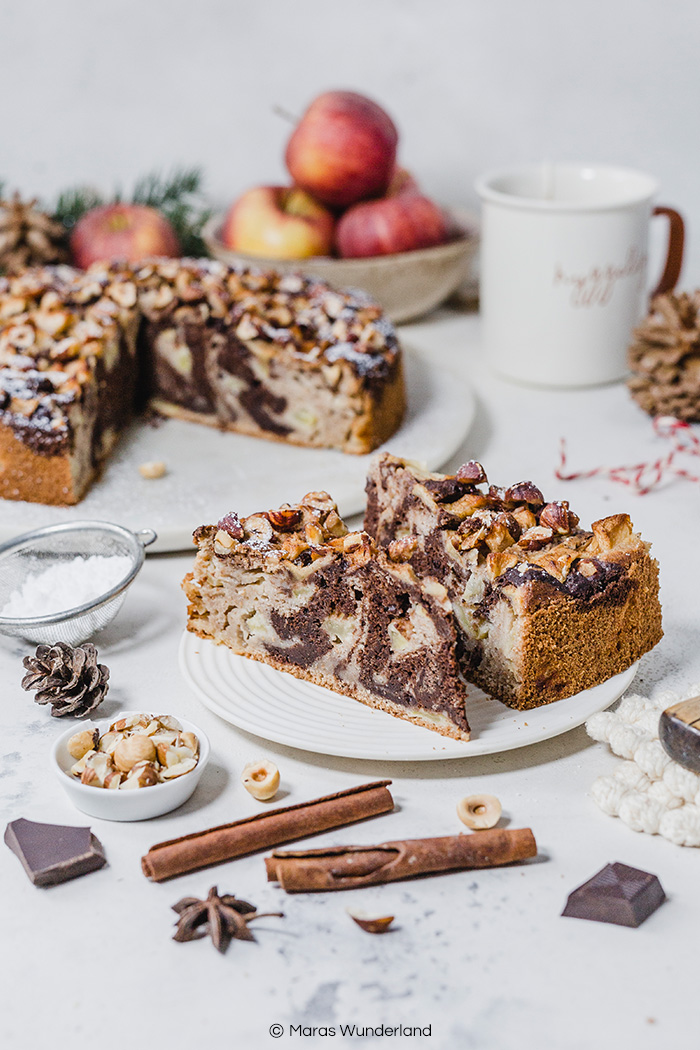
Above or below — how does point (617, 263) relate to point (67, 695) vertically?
above

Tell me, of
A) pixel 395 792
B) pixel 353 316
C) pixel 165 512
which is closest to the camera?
pixel 395 792

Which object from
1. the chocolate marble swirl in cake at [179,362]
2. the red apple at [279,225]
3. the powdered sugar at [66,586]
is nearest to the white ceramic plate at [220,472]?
the chocolate marble swirl in cake at [179,362]

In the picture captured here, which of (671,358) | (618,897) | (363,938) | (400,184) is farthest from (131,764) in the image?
(400,184)

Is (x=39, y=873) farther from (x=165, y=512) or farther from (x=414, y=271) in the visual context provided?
(x=414, y=271)

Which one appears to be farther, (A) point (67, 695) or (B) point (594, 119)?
(B) point (594, 119)

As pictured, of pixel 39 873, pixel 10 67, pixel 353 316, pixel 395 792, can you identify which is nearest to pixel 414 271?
pixel 353 316

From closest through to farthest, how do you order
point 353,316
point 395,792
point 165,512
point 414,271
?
point 395,792 → point 165,512 → point 353,316 → point 414,271
